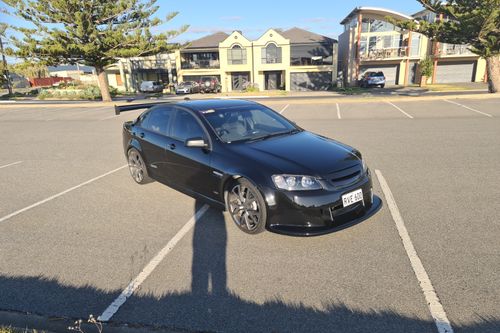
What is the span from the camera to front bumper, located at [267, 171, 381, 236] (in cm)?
337

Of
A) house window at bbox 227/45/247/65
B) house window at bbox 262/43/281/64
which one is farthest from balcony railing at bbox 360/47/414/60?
house window at bbox 227/45/247/65

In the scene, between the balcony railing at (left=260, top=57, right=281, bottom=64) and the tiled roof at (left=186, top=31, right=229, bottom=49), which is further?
the tiled roof at (left=186, top=31, right=229, bottom=49)

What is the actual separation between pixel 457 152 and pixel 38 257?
806 cm

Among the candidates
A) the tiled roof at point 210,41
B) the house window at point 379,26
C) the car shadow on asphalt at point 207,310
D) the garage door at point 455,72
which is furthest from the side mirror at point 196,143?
the garage door at point 455,72

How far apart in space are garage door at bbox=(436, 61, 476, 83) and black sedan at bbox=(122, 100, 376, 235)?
4129 cm

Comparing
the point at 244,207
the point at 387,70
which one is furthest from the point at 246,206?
the point at 387,70

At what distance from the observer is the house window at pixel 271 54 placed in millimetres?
40719

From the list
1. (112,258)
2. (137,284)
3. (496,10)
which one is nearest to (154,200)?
(112,258)

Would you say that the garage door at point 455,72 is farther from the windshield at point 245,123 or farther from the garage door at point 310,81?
the windshield at point 245,123

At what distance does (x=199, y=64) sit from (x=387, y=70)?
24119 mm

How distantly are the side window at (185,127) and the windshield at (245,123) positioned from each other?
18 cm

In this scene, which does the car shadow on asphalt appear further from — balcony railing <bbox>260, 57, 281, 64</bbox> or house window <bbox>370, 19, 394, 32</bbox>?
house window <bbox>370, 19, 394, 32</bbox>

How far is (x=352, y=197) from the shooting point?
3559mm

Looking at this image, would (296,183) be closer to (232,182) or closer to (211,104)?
(232,182)
